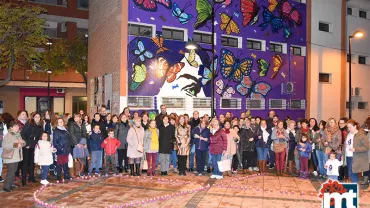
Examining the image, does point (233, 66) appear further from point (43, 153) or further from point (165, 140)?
point (43, 153)

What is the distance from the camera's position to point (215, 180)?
10.9 meters

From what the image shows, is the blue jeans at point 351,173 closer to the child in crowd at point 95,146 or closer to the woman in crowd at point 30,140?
the child in crowd at point 95,146

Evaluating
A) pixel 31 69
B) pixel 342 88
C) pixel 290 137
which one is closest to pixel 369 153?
pixel 290 137

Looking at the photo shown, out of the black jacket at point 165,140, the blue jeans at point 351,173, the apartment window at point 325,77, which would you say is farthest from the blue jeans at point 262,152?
the apartment window at point 325,77

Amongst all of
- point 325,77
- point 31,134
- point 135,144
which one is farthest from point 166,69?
point 325,77

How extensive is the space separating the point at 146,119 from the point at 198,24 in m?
9.03

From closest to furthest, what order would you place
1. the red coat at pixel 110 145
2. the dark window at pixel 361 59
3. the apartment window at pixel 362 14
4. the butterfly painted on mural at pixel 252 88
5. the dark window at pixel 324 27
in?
1. the red coat at pixel 110 145
2. the butterfly painted on mural at pixel 252 88
3. the dark window at pixel 324 27
4. the dark window at pixel 361 59
5. the apartment window at pixel 362 14

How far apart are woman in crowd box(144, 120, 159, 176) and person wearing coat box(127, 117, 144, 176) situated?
0.19 meters

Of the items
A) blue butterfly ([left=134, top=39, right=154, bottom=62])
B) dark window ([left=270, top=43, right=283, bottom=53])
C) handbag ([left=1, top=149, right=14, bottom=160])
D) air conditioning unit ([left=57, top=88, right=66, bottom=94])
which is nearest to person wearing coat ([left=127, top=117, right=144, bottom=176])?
handbag ([left=1, top=149, right=14, bottom=160])

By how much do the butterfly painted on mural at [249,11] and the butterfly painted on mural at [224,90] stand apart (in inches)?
156

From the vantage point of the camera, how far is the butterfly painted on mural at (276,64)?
2238cm

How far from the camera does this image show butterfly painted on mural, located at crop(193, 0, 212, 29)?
1934 cm

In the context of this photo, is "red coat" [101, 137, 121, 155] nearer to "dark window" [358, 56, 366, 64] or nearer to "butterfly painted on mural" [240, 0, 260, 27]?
"butterfly painted on mural" [240, 0, 260, 27]

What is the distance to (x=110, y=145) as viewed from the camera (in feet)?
37.5
